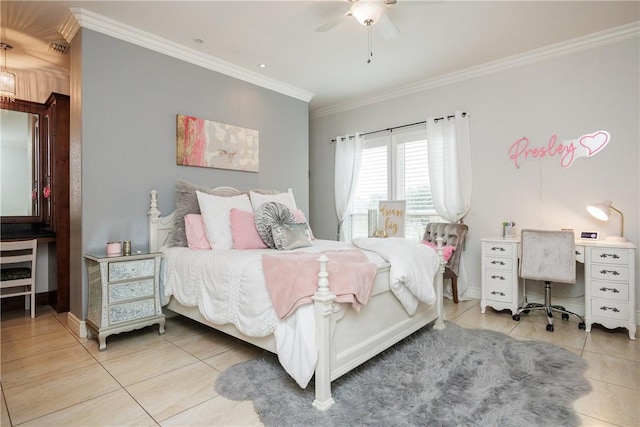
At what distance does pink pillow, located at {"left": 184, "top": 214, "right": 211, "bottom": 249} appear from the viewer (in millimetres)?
3023

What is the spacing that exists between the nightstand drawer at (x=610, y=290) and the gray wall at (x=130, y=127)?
12.4 feet

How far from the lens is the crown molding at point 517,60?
3145 mm

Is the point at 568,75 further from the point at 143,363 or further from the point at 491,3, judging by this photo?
the point at 143,363

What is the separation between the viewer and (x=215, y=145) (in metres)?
3.77

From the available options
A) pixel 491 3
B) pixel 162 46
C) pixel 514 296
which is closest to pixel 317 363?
pixel 514 296

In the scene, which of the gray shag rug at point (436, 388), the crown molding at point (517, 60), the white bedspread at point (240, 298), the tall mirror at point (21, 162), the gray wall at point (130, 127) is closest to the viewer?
the gray shag rug at point (436, 388)

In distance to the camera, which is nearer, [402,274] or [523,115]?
[402,274]

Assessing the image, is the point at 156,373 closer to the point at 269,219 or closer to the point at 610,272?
the point at 269,219

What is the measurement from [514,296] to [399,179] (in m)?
2.11

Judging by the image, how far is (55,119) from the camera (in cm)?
346

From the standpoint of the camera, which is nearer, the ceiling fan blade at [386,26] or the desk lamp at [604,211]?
the ceiling fan blade at [386,26]

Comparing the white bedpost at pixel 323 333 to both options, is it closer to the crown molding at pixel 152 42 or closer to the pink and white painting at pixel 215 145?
the pink and white painting at pixel 215 145

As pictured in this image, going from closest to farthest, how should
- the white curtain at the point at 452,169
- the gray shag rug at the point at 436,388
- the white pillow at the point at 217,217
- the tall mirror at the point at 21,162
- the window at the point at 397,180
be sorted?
the gray shag rug at the point at 436,388 → the white pillow at the point at 217,217 → the tall mirror at the point at 21,162 → the white curtain at the point at 452,169 → the window at the point at 397,180

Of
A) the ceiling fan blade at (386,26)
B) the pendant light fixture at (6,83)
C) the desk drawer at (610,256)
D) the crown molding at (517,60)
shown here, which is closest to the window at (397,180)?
the crown molding at (517,60)
